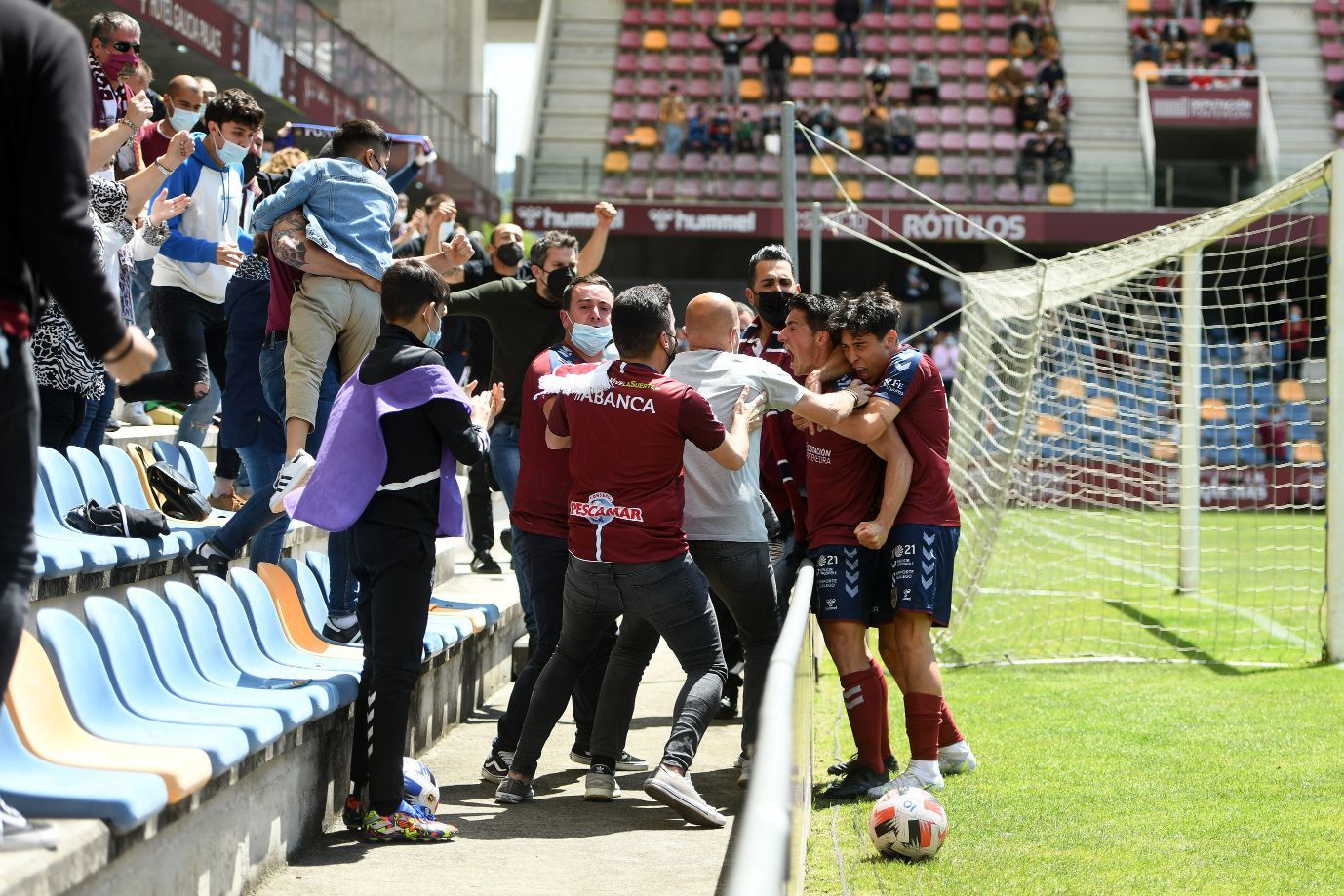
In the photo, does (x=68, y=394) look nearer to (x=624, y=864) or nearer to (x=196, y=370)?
(x=196, y=370)

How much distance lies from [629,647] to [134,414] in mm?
4582

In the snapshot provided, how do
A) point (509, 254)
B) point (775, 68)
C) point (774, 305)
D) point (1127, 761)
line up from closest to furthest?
1. point (774, 305)
2. point (1127, 761)
3. point (509, 254)
4. point (775, 68)

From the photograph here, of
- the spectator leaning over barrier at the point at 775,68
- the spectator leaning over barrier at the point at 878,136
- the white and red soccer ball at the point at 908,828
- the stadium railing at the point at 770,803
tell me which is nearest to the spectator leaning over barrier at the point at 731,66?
the spectator leaning over barrier at the point at 775,68

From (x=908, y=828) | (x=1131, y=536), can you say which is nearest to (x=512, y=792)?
(x=908, y=828)

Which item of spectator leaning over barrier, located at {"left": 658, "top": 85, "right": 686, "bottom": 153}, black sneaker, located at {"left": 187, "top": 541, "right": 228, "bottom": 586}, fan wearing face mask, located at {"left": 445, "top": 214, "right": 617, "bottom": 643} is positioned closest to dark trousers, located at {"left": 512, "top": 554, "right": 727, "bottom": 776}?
black sneaker, located at {"left": 187, "top": 541, "right": 228, "bottom": 586}

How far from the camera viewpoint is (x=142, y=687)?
13.5 feet

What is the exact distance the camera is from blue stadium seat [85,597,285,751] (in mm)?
3953

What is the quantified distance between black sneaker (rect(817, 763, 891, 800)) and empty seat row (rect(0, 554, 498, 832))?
172 cm

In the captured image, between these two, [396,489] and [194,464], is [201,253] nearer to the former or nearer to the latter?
[194,464]

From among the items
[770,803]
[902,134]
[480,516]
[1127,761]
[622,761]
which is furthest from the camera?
[902,134]

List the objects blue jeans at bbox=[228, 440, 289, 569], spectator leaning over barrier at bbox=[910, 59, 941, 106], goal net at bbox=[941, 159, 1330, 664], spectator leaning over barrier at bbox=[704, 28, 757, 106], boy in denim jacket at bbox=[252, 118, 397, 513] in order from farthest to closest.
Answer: spectator leaning over barrier at bbox=[910, 59, 941, 106] < spectator leaning over barrier at bbox=[704, 28, 757, 106] < goal net at bbox=[941, 159, 1330, 664] < boy in denim jacket at bbox=[252, 118, 397, 513] < blue jeans at bbox=[228, 440, 289, 569]

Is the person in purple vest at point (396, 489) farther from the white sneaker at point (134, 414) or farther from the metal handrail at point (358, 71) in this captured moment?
the metal handrail at point (358, 71)

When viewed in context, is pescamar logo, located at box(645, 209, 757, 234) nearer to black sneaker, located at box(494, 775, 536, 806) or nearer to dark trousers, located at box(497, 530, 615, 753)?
dark trousers, located at box(497, 530, 615, 753)

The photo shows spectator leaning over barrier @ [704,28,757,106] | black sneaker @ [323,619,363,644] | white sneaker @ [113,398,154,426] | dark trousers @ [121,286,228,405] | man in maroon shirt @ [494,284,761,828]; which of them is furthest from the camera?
spectator leaning over barrier @ [704,28,757,106]
